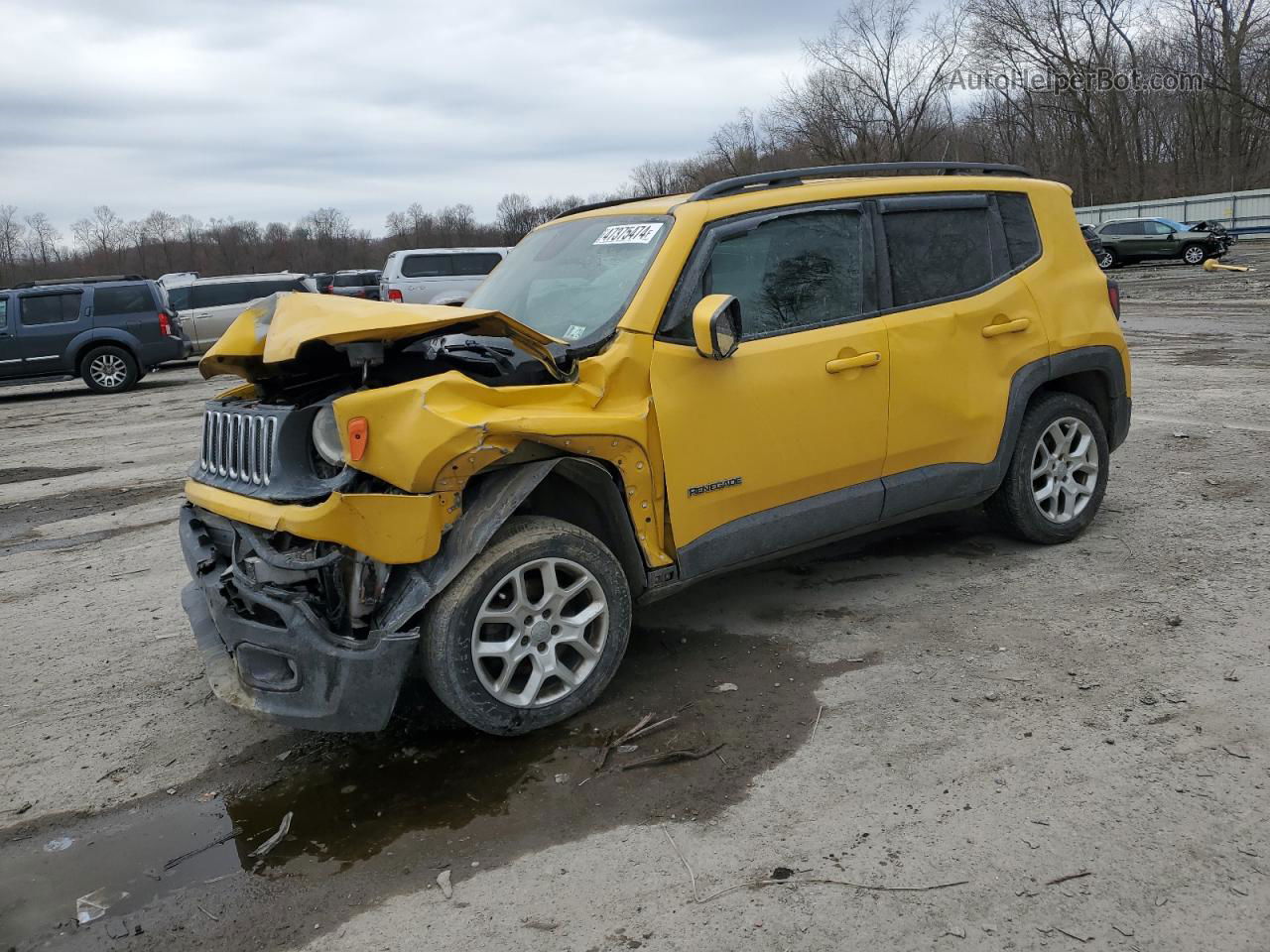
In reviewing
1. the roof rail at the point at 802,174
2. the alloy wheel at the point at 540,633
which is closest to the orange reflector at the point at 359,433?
the alloy wheel at the point at 540,633

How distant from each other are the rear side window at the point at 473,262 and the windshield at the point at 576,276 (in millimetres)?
17041

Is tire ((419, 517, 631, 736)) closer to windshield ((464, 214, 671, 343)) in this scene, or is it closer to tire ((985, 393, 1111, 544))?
windshield ((464, 214, 671, 343))

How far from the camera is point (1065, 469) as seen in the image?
206 inches

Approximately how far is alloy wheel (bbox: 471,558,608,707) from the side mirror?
94 cm

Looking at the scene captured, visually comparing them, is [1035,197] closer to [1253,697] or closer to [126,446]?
[1253,697]

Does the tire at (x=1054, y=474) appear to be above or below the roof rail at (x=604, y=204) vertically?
below

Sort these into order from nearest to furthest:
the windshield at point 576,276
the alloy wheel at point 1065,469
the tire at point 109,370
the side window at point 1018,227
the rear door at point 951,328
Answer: the windshield at point 576,276, the rear door at point 951,328, the side window at point 1018,227, the alloy wheel at point 1065,469, the tire at point 109,370

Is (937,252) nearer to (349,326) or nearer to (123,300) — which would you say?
(349,326)

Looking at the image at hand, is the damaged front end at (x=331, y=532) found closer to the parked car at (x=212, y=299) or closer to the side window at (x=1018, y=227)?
the side window at (x=1018, y=227)

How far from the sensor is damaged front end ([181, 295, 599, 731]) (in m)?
3.21

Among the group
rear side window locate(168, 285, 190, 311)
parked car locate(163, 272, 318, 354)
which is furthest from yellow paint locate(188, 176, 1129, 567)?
rear side window locate(168, 285, 190, 311)

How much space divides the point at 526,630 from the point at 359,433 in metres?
0.90

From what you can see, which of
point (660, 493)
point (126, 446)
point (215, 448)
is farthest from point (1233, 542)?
point (126, 446)

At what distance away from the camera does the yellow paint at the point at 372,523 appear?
3156mm
